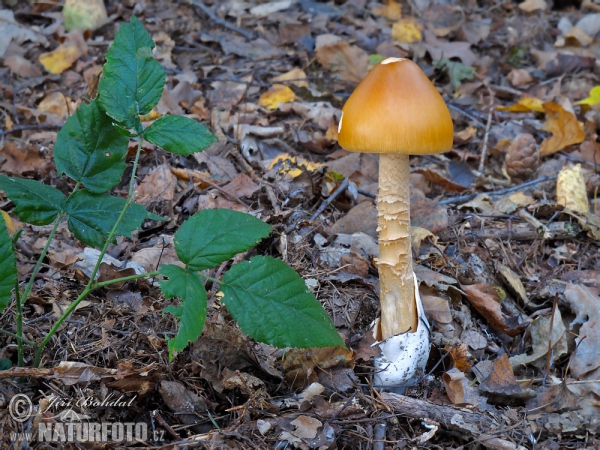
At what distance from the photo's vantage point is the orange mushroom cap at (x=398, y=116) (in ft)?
7.94

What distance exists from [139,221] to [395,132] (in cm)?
122

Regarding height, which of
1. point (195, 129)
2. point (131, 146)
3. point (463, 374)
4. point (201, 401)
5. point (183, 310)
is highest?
point (195, 129)


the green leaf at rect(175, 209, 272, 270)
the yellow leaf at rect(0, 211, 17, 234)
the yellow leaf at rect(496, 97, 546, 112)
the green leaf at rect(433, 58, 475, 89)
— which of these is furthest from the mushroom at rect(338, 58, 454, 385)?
the green leaf at rect(433, 58, 475, 89)

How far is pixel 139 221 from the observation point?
252 centimetres

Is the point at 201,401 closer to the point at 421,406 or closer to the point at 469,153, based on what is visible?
the point at 421,406

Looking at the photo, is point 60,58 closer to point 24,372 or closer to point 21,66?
point 21,66

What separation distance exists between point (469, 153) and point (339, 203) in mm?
1738

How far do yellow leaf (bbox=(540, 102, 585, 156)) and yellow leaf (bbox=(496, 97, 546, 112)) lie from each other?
301 mm

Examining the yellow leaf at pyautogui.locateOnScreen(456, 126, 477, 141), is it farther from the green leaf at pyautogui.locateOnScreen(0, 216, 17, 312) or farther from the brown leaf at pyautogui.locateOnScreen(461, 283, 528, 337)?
the green leaf at pyautogui.locateOnScreen(0, 216, 17, 312)

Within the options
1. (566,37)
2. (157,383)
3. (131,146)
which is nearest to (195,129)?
(157,383)

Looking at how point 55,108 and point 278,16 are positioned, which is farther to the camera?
point 278,16

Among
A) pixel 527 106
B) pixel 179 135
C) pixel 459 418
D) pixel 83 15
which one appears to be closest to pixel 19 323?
pixel 179 135

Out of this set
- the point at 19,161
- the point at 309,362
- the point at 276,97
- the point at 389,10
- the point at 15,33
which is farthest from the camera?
the point at 389,10

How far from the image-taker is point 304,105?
5.39m
